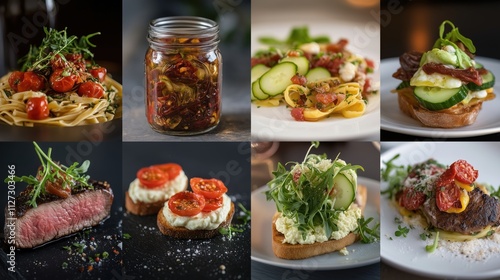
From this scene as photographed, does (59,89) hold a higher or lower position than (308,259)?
higher

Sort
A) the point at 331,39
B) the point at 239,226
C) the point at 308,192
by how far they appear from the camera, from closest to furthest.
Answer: the point at 308,192 → the point at 239,226 → the point at 331,39

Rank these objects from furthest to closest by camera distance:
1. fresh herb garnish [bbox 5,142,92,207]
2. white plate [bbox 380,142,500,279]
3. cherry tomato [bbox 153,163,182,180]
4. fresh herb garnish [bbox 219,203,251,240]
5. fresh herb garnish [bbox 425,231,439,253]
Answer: cherry tomato [bbox 153,163,182,180] → fresh herb garnish [bbox 219,203,251,240] → fresh herb garnish [bbox 5,142,92,207] → fresh herb garnish [bbox 425,231,439,253] → white plate [bbox 380,142,500,279]

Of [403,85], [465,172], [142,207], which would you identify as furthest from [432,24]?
[142,207]

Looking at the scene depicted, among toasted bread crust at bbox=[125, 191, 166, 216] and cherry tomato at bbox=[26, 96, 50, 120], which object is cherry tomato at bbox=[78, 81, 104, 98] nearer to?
cherry tomato at bbox=[26, 96, 50, 120]

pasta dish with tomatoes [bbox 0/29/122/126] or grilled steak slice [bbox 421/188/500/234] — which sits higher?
pasta dish with tomatoes [bbox 0/29/122/126]

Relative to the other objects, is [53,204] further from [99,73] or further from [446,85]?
[446,85]

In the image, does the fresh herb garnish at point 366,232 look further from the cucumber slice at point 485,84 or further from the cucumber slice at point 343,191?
the cucumber slice at point 485,84

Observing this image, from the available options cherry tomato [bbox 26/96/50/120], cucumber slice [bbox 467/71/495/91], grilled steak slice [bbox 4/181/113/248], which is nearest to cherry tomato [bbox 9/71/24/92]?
cherry tomato [bbox 26/96/50/120]
